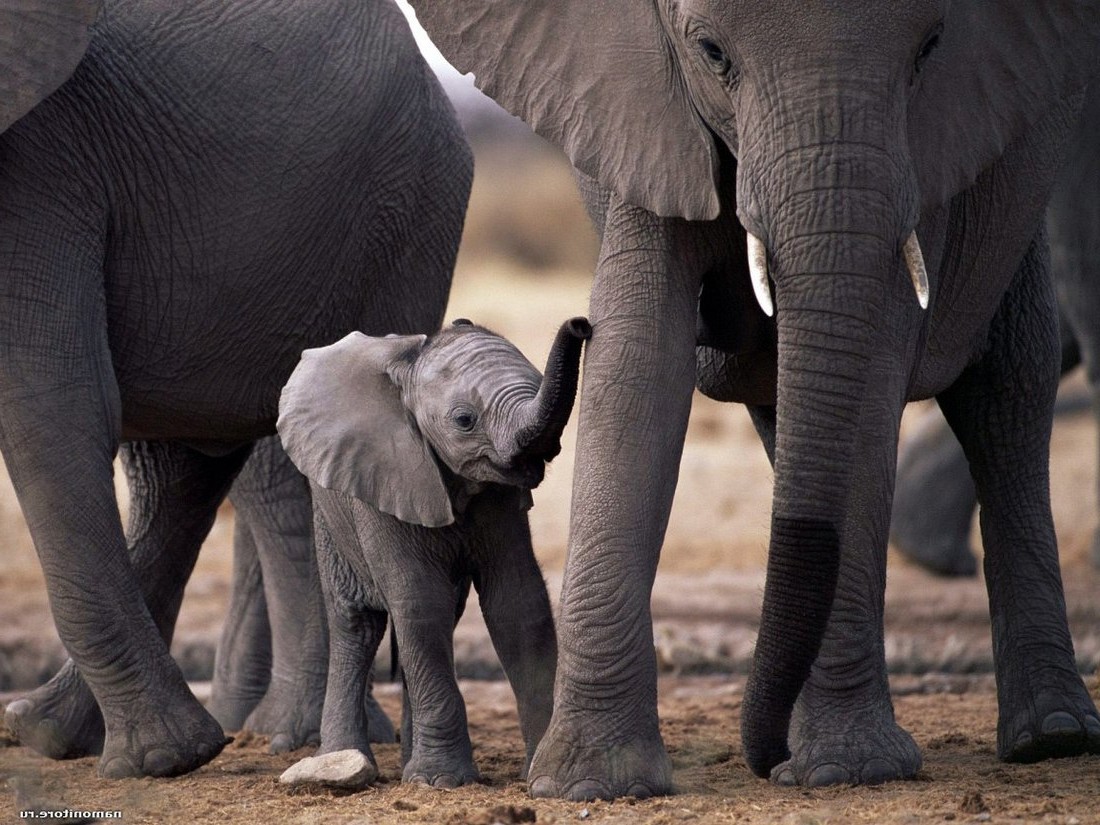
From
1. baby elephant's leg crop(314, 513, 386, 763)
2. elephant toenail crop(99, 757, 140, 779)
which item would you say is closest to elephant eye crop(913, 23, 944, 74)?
baby elephant's leg crop(314, 513, 386, 763)

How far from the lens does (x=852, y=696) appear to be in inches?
168

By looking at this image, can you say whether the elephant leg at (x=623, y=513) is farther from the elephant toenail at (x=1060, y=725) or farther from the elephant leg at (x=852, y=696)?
the elephant toenail at (x=1060, y=725)

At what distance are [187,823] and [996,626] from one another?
79.9 inches

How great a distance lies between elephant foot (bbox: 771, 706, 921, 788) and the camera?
4.24m

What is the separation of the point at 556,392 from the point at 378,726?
1.89m

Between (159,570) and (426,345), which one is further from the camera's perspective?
(159,570)

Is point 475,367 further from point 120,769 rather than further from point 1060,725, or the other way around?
point 1060,725

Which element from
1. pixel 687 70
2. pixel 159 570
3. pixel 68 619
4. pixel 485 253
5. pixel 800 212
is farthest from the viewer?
pixel 485 253

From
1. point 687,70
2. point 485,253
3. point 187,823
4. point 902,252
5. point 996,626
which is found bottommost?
point 187,823

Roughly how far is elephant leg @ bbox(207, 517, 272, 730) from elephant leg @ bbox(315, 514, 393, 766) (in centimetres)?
140

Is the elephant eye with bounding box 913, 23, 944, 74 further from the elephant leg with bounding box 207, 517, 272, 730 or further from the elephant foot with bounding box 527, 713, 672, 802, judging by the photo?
the elephant leg with bounding box 207, 517, 272, 730

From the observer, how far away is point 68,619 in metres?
4.77

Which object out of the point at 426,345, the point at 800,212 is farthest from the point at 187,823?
the point at 800,212

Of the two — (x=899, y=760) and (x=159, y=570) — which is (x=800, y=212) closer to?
(x=899, y=760)
